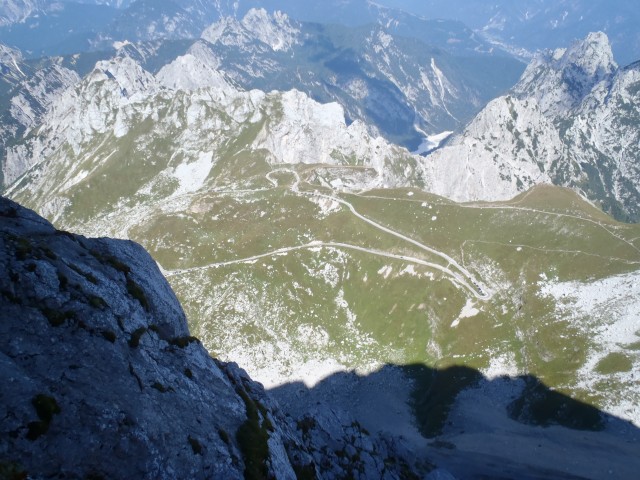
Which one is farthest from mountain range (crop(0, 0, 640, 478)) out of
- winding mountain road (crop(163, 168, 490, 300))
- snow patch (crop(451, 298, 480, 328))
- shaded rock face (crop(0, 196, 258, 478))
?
winding mountain road (crop(163, 168, 490, 300))

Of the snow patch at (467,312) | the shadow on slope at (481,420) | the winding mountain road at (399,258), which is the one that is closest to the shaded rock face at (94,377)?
the shadow on slope at (481,420)

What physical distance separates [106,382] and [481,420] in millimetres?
80905

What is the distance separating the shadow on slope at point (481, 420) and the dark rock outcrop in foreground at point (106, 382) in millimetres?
28577

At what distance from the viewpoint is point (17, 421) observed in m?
23.1

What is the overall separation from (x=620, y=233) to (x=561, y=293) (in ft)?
104

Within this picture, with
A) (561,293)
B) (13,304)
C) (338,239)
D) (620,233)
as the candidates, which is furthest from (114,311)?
(620,233)

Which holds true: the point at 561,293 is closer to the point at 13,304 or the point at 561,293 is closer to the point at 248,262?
the point at 248,262

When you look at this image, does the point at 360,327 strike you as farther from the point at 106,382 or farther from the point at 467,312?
the point at 106,382

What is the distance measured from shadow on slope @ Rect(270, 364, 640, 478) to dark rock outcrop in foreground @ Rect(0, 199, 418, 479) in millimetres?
28577

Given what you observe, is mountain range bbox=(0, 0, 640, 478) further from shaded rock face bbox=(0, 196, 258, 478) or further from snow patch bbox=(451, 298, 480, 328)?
snow patch bbox=(451, 298, 480, 328)


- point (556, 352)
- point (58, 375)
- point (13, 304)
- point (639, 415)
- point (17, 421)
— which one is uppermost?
point (556, 352)

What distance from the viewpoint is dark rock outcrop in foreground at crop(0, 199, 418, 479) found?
24.3 m

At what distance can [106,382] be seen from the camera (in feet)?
94.8

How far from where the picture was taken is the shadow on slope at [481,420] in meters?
72.4
